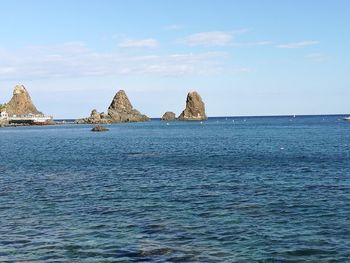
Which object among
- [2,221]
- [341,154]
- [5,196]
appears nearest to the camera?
[2,221]

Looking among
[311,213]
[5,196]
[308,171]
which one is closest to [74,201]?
[5,196]

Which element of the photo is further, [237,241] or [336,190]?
[336,190]

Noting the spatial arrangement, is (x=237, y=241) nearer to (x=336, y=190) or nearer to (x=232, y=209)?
(x=232, y=209)

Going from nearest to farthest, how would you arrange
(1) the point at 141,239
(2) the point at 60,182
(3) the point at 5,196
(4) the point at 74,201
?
(1) the point at 141,239 → (4) the point at 74,201 → (3) the point at 5,196 → (2) the point at 60,182

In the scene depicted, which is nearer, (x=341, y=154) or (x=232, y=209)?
(x=232, y=209)

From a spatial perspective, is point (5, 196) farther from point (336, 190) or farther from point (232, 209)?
point (336, 190)

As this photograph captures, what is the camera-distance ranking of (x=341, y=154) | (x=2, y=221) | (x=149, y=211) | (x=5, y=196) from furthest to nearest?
(x=341, y=154) < (x=5, y=196) < (x=149, y=211) < (x=2, y=221)

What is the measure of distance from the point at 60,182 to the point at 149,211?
21.4 meters

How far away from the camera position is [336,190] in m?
44.9

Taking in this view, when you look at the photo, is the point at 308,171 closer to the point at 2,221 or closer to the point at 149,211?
the point at 149,211

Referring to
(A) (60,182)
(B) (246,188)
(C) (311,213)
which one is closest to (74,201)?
(A) (60,182)

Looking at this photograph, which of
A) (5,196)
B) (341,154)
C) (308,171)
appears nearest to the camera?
(5,196)

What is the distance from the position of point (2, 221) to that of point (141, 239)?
1257cm

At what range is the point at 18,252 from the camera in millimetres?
26438
